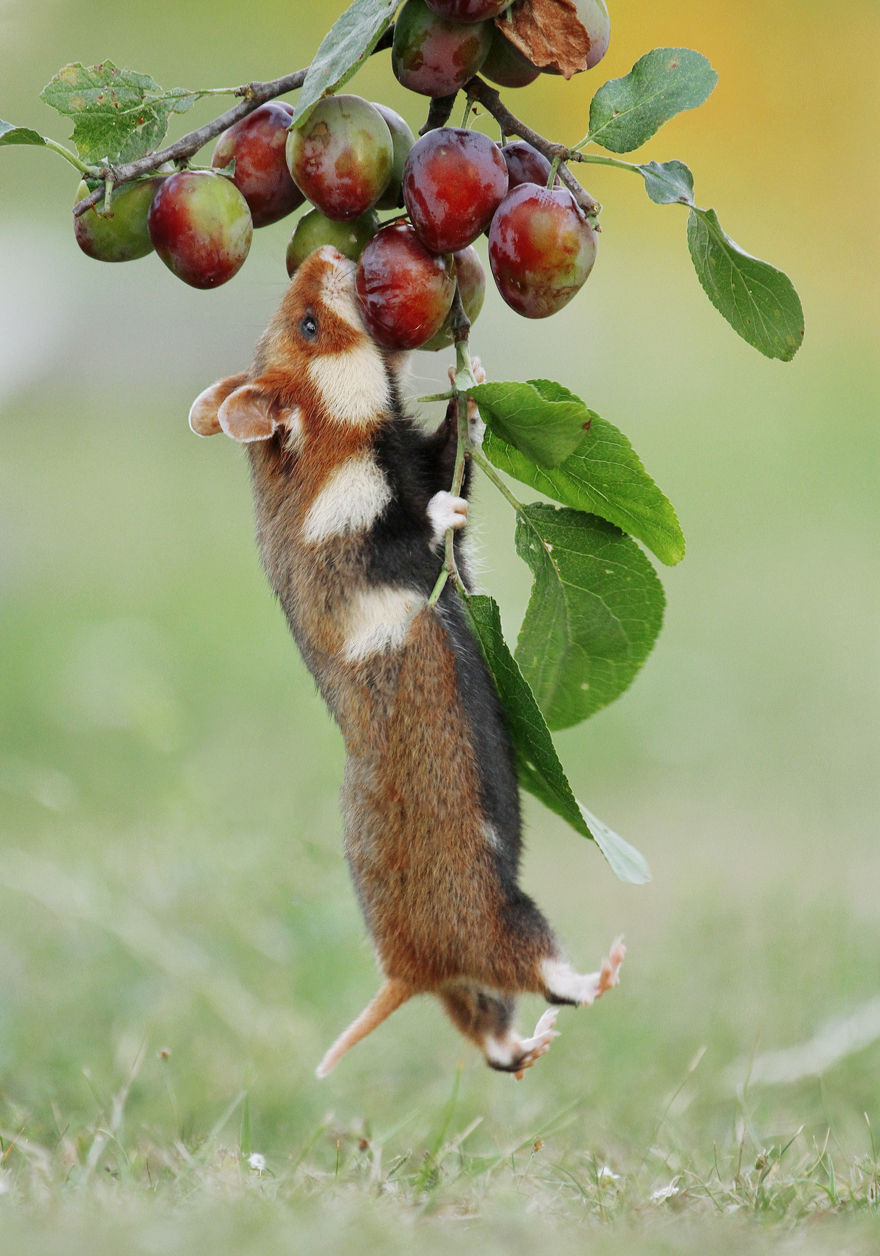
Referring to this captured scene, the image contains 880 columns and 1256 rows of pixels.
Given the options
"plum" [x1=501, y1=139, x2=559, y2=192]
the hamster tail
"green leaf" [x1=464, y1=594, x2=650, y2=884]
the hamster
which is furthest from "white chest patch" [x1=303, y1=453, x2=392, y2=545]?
the hamster tail

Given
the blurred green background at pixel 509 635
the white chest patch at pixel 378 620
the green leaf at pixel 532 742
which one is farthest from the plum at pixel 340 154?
the blurred green background at pixel 509 635

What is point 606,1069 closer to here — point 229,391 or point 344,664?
point 344,664

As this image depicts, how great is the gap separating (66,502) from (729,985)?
474 cm

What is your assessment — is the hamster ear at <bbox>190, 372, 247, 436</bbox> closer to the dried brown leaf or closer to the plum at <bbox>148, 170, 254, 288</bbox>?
the plum at <bbox>148, 170, 254, 288</bbox>

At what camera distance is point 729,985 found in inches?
108

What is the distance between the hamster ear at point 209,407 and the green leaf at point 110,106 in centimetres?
65

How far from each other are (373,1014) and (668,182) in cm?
126

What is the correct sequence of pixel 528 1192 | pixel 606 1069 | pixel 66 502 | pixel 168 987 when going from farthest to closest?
pixel 66 502
pixel 168 987
pixel 606 1069
pixel 528 1192

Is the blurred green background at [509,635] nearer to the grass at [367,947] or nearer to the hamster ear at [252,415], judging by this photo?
the grass at [367,947]

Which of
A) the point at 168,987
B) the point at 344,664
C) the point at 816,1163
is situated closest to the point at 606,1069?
the point at 816,1163

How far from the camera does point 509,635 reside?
411 cm

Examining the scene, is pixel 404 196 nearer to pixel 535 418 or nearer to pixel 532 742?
pixel 535 418

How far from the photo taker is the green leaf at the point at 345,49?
1146 millimetres

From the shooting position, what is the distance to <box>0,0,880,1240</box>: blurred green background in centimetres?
242
